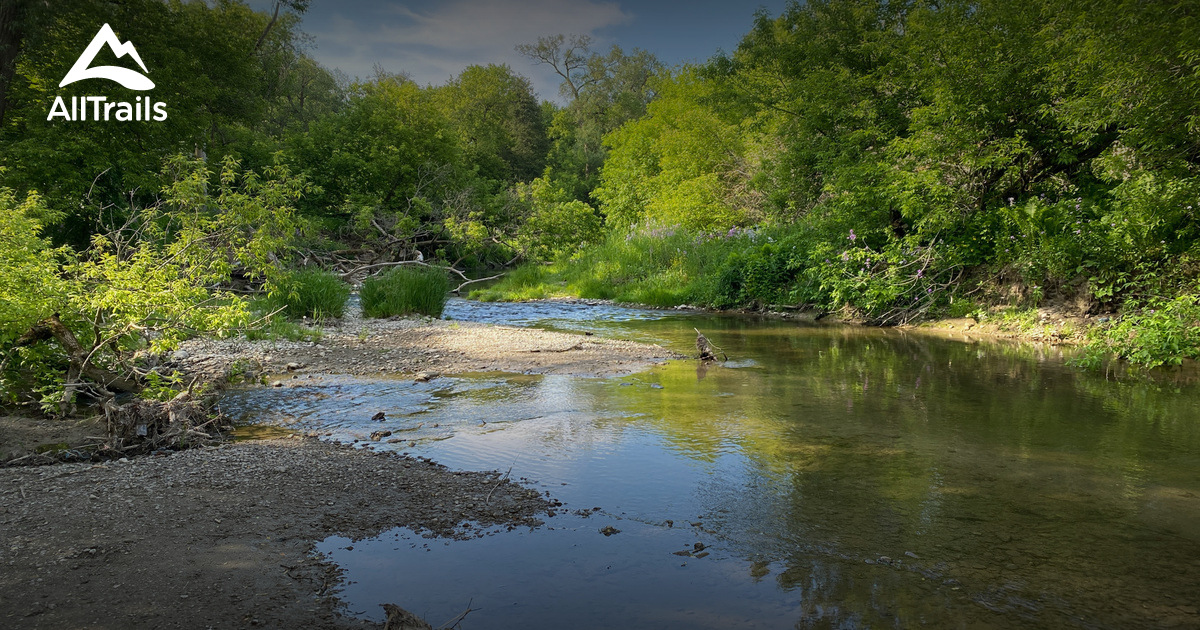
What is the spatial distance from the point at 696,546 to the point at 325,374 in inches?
269

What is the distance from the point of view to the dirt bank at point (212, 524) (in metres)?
3.03

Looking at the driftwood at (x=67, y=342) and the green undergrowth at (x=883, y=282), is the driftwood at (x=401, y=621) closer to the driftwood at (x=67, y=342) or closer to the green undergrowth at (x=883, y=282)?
the driftwood at (x=67, y=342)

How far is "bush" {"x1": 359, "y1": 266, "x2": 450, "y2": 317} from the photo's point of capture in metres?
15.3

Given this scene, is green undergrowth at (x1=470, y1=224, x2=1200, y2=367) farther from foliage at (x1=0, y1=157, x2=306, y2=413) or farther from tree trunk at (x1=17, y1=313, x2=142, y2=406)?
tree trunk at (x1=17, y1=313, x2=142, y2=406)

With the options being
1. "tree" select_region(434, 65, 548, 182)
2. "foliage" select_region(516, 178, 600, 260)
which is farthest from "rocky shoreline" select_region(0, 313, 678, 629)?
"tree" select_region(434, 65, 548, 182)

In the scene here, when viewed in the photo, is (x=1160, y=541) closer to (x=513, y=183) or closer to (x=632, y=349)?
(x=632, y=349)

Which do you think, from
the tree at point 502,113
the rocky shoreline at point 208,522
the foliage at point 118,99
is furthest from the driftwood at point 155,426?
the tree at point 502,113

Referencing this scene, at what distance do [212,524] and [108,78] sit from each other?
867 inches

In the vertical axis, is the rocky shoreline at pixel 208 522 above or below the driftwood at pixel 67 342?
below

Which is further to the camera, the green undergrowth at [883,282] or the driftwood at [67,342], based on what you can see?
the green undergrowth at [883,282]

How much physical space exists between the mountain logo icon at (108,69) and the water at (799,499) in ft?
53.9

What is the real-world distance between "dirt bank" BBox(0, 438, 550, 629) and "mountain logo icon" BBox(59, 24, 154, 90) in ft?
60.9

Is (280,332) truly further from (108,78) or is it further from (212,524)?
(108,78)

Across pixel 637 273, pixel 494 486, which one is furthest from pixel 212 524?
pixel 637 273
